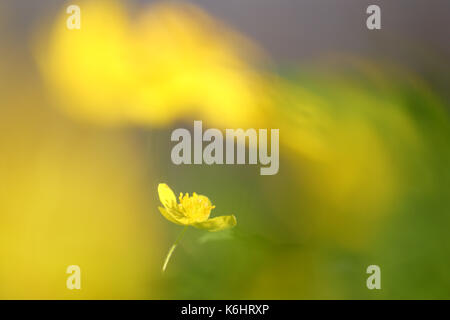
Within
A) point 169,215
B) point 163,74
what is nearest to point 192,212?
point 169,215

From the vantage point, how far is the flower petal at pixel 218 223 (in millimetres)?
1839

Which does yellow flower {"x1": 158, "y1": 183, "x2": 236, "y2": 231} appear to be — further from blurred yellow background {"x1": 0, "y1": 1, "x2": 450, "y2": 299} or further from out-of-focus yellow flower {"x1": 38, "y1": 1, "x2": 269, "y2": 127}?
out-of-focus yellow flower {"x1": 38, "y1": 1, "x2": 269, "y2": 127}

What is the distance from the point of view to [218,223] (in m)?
1.84

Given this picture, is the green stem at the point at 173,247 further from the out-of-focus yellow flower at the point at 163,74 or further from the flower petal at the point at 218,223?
the out-of-focus yellow flower at the point at 163,74

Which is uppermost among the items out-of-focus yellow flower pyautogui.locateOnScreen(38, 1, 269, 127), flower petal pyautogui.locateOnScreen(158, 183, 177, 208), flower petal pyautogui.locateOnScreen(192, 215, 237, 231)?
out-of-focus yellow flower pyautogui.locateOnScreen(38, 1, 269, 127)

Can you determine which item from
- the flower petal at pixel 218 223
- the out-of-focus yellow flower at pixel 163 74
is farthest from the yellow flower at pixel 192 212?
the out-of-focus yellow flower at pixel 163 74

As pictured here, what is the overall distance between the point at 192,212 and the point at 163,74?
1.92 ft

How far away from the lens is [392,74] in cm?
184

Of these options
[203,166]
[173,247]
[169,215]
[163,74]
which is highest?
[163,74]

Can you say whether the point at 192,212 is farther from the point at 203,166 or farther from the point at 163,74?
the point at 163,74

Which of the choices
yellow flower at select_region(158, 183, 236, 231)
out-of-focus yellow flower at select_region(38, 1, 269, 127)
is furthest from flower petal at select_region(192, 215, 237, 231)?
out-of-focus yellow flower at select_region(38, 1, 269, 127)

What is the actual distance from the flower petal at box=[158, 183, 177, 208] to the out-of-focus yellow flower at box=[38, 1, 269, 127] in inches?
10.7

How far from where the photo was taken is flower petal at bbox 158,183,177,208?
1839 mm

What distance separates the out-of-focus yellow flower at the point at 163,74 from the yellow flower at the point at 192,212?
317mm
